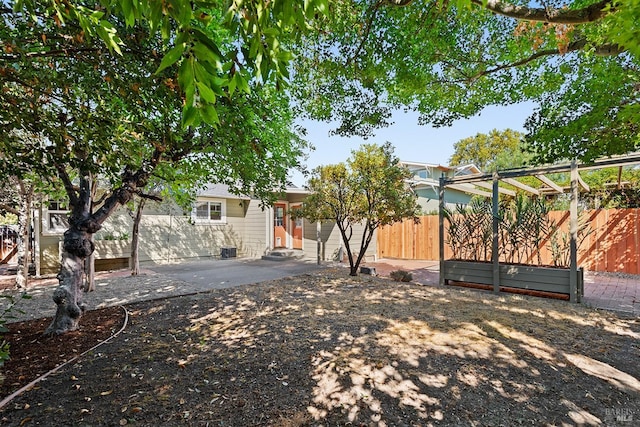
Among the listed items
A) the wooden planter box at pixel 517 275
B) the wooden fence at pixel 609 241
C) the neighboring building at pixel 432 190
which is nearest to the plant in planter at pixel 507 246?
the wooden planter box at pixel 517 275

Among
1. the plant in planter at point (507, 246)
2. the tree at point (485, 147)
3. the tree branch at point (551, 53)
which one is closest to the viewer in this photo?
the tree branch at point (551, 53)

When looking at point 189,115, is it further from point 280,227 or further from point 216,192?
point 280,227

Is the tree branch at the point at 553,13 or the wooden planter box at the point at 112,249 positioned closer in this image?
the tree branch at the point at 553,13

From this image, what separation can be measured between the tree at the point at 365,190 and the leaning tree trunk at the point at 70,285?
5.32 metres

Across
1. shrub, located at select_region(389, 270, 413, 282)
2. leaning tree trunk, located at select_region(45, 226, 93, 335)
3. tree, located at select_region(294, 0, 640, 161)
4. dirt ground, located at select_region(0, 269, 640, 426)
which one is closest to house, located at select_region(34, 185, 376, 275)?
shrub, located at select_region(389, 270, 413, 282)

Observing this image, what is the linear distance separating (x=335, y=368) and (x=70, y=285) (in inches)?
148

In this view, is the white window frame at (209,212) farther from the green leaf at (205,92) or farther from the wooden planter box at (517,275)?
the green leaf at (205,92)

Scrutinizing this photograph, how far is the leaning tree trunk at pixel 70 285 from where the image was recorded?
4.02m

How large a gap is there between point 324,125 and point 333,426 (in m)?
6.60

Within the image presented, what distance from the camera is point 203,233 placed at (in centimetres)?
1303

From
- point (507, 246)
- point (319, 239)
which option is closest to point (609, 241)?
point (507, 246)

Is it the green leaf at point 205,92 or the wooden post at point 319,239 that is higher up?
the green leaf at point 205,92

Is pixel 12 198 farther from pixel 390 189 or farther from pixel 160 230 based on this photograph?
pixel 390 189

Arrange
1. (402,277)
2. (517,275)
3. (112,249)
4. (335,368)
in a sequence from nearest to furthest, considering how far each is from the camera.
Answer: (335,368)
(517,275)
(402,277)
(112,249)
